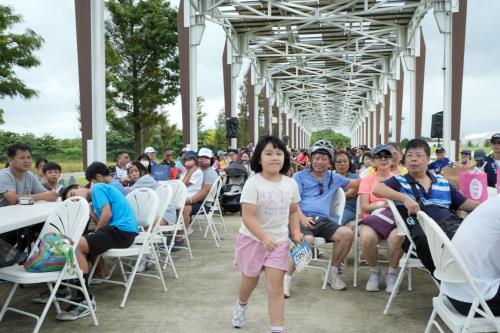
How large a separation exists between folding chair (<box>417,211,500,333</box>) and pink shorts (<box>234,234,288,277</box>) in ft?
2.80

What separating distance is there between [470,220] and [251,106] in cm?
2424

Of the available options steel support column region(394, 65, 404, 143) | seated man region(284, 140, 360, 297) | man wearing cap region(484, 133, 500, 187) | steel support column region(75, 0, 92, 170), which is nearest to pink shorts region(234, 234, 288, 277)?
seated man region(284, 140, 360, 297)

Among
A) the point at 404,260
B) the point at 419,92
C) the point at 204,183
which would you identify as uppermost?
the point at 419,92

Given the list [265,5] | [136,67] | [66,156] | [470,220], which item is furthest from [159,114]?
[470,220]

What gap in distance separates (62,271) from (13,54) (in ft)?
52.7

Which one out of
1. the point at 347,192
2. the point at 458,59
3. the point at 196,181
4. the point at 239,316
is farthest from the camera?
the point at 458,59

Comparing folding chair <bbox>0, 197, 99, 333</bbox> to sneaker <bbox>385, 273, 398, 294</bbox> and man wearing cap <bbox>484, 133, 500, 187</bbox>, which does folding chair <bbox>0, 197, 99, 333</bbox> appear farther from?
man wearing cap <bbox>484, 133, 500, 187</bbox>

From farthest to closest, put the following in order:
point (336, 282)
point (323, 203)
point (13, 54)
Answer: point (13, 54) < point (323, 203) < point (336, 282)

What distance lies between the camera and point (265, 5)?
18750mm

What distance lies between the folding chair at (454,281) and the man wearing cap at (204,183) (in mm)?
4012

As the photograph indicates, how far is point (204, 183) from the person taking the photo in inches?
253

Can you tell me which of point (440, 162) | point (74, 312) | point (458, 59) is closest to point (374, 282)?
point (74, 312)

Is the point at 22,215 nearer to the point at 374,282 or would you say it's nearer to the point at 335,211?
the point at 335,211

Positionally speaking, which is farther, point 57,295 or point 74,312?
point 57,295
